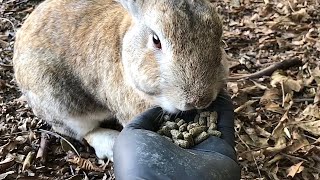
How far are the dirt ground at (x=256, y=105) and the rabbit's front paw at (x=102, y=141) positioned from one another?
0.07 m

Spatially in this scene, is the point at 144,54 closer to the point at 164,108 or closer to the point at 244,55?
the point at 164,108

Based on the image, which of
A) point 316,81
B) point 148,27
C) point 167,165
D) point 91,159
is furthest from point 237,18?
point 167,165

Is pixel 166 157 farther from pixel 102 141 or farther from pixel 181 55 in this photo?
pixel 102 141

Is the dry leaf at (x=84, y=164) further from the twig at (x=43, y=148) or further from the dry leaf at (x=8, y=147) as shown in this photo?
the dry leaf at (x=8, y=147)

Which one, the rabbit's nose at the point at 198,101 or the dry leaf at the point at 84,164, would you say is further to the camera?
the dry leaf at the point at 84,164

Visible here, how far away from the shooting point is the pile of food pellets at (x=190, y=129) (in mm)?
4016

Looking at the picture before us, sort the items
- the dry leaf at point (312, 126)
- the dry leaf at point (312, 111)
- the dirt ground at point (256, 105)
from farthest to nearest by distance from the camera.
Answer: the dry leaf at point (312, 111) < the dry leaf at point (312, 126) < the dirt ground at point (256, 105)

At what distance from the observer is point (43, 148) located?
5.26 metres

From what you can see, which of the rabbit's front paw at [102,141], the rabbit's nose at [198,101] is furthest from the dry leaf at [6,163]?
the rabbit's nose at [198,101]

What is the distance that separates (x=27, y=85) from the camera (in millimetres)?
5250

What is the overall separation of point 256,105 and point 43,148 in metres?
1.85

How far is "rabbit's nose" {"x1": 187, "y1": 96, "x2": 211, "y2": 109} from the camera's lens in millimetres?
3809

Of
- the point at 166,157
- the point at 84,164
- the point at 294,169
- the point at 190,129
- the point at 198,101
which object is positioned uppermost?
the point at 198,101

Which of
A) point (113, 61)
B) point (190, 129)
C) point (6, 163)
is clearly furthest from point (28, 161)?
point (190, 129)
